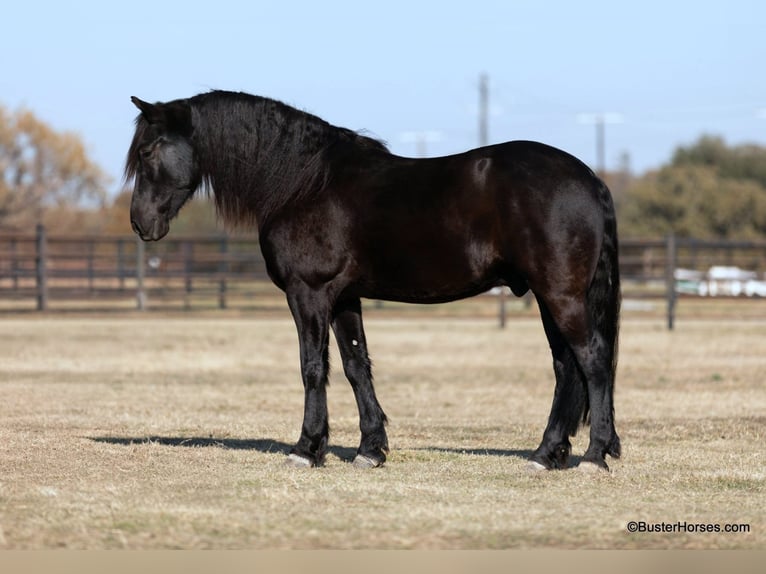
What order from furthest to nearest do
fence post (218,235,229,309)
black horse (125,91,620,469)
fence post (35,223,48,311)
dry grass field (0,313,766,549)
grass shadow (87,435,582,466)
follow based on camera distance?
fence post (218,235,229,309) < fence post (35,223,48,311) < grass shadow (87,435,582,466) < black horse (125,91,620,469) < dry grass field (0,313,766,549)

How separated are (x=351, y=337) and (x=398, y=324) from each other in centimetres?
1779

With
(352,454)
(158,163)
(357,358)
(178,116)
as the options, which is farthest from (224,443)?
(178,116)

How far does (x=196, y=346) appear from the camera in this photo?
19859mm

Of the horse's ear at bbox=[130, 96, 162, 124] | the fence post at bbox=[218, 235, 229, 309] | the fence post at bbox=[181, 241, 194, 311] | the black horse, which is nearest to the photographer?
the black horse

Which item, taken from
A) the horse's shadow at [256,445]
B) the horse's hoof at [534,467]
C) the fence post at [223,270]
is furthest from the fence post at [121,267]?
the horse's hoof at [534,467]

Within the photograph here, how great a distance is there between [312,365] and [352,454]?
100 centimetres

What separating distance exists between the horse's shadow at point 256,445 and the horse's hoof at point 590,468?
27.8 inches

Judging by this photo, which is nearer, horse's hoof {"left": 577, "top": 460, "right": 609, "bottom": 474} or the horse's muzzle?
horse's hoof {"left": 577, "top": 460, "right": 609, "bottom": 474}

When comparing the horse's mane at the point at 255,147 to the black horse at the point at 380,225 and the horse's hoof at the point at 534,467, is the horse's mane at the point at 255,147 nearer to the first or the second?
the black horse at the point at 380,225

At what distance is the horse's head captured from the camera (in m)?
7.96

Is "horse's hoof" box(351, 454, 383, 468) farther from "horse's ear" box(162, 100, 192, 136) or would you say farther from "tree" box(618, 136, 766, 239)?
"tree" box(618, 136, 766, 239)

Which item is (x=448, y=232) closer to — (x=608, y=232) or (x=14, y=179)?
(x=608, y=232)

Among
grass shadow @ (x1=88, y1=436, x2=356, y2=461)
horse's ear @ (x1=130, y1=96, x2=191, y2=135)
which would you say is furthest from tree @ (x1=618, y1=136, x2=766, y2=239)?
horse's ear @ (x1=130, y1=96, x2=191, y2=135)

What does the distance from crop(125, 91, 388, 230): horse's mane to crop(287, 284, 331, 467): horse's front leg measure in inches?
26.3
